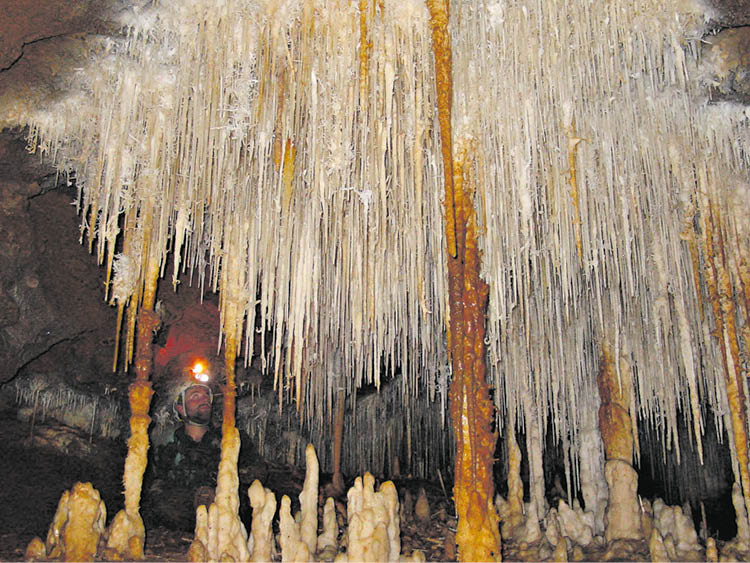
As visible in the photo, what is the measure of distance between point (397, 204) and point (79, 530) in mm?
4224

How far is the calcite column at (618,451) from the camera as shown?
704 centimetres

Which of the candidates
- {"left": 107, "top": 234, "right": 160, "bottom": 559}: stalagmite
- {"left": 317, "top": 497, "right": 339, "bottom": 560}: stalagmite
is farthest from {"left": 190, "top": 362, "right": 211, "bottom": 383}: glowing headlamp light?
{"left": 317, "top": 497, "right": 339, "bottom": 560}: stalagmite

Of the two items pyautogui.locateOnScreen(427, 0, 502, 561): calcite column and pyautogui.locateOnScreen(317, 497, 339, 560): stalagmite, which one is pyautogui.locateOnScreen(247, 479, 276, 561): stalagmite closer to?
pyautogui.locateOnScreen(317, 497, 339, 560): stalagmite

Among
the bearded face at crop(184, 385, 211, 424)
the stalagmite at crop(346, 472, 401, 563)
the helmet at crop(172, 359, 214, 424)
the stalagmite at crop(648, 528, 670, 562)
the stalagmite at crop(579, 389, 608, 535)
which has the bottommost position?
the stalagmite at crop(648, 528, 670, 562)

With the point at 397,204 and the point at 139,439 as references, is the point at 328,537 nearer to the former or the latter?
the point at 139,439

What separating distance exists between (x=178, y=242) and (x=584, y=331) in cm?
604

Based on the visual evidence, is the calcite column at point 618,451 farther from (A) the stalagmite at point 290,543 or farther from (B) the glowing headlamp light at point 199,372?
(B) the glowing headlamp light at point 199,372

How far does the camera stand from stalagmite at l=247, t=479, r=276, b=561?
5.42m

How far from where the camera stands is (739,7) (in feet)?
16.2

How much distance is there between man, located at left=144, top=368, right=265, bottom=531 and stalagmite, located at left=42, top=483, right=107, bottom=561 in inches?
205

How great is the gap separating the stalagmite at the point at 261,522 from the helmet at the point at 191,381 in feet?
21.4

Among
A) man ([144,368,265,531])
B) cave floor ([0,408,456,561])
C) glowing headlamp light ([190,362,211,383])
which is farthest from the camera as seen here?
glowing headlamp light ([190,362,211,383])

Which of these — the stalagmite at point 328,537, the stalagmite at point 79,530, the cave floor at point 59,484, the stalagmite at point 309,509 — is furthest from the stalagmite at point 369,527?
the stalagmite at point 79,530

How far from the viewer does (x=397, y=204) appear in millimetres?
6117
